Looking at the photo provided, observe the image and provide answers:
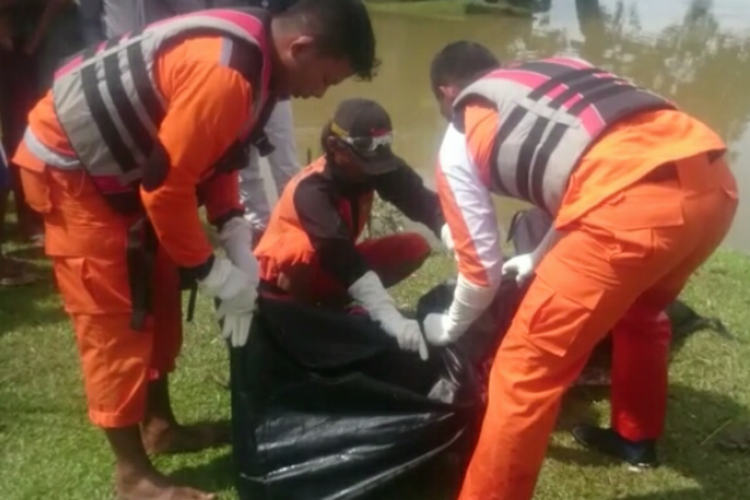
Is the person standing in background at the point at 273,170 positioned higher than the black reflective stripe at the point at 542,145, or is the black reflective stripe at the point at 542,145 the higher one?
the black reflective stripe at the point at 542,145

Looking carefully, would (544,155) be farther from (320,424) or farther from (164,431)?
(164,431)

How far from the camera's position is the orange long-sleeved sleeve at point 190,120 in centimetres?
228

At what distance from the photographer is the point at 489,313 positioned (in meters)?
3.03

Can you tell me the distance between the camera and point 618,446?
3139 mm

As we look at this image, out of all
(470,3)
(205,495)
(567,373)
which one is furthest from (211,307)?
(470,3)

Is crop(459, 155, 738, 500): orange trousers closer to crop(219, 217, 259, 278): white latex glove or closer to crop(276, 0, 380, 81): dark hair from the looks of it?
crop(276, 0, 380, 81): dark hair

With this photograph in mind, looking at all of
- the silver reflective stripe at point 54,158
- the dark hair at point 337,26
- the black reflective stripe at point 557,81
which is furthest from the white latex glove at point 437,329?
the silver reflective stripe at point 54,158

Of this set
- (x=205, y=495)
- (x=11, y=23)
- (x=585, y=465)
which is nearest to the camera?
(x=205, y=495)

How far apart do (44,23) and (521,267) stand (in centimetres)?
282

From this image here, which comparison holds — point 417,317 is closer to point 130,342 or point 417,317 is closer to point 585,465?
point 585,465

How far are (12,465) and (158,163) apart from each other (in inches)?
49.3

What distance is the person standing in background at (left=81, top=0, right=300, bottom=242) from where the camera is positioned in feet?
12.6

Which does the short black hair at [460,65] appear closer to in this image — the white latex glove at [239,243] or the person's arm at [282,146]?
the white latex glove at [239,243]

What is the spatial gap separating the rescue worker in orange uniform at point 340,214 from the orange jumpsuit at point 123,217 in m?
0.55
